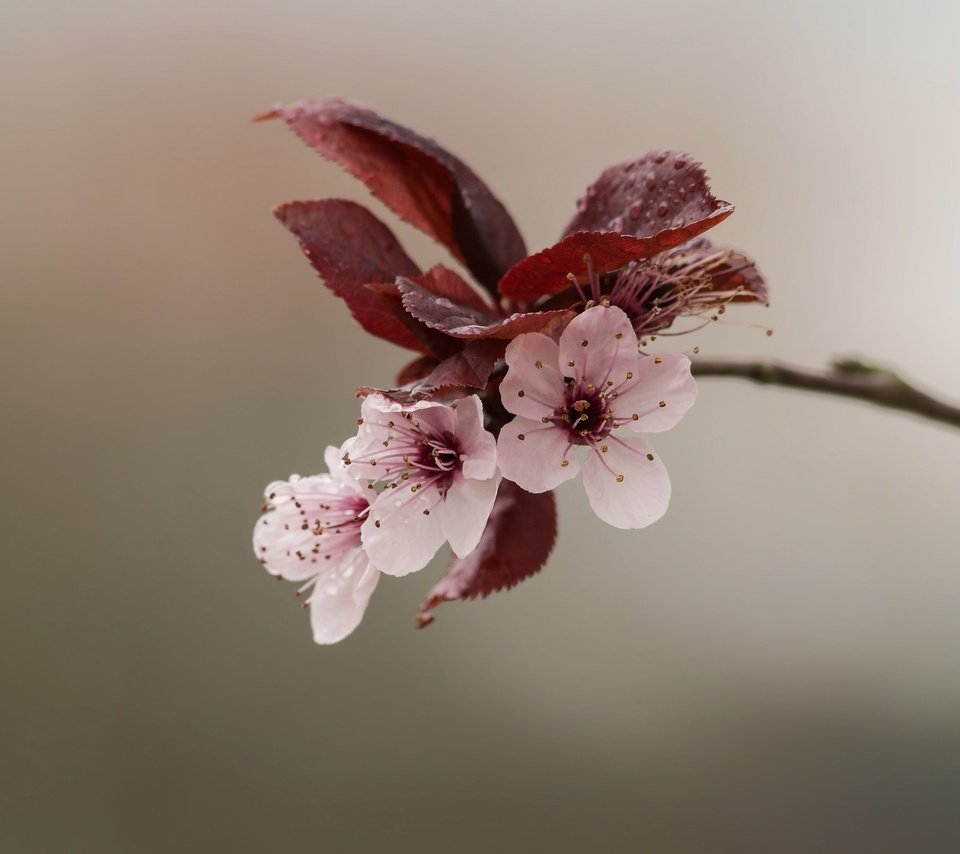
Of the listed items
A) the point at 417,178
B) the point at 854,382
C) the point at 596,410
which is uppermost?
the point at 417,178

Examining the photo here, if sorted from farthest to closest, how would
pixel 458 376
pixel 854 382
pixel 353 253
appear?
1. pixel 854 382
2. pixel 353 253
3. pixel 458 376

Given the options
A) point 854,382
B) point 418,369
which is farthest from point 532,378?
point 854,382

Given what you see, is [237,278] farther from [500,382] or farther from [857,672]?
[500,382]

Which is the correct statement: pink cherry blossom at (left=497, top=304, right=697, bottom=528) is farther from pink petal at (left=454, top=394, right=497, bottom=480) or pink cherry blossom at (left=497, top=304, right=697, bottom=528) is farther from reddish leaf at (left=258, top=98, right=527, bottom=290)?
reddish leaf at (left=258, top=98, right=527, bottom=290)

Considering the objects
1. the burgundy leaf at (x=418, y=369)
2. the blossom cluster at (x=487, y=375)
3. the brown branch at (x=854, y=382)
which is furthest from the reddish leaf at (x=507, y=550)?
the brown branch at (x=854, y=382)

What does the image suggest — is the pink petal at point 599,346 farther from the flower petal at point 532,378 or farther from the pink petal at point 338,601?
the pink petal at point 338,601

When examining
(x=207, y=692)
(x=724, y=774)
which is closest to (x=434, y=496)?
(x=207, y=692)

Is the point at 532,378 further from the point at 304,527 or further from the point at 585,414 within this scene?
the point at 304,527
